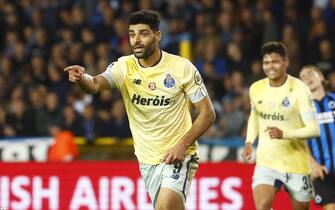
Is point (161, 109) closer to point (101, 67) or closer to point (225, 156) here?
point (225, 156)

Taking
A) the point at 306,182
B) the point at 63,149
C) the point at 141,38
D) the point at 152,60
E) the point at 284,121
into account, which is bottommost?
the point at 306,182

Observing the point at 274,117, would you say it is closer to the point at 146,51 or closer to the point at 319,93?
the point at 319,93

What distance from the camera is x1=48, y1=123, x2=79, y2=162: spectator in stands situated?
1420cm

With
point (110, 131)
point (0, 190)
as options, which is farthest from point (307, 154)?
point (110, 131)

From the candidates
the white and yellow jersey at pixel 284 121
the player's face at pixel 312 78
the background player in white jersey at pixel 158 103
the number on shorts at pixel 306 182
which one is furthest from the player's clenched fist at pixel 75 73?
the player's face at pixel 312 78

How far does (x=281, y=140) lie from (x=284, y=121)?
0.18 meters

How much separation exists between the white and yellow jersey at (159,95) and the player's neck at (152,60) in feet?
0.09

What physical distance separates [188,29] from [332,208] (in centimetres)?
691

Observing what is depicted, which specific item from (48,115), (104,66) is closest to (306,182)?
(48,115)

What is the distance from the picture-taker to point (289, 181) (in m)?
9.59

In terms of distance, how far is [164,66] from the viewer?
7.89m

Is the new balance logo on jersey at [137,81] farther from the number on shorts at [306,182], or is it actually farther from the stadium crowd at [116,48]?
the stadium crowd at [116,48]

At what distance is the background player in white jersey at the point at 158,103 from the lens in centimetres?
770

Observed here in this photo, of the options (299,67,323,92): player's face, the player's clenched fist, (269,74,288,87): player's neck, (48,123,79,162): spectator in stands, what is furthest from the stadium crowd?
the player's clenched fist
